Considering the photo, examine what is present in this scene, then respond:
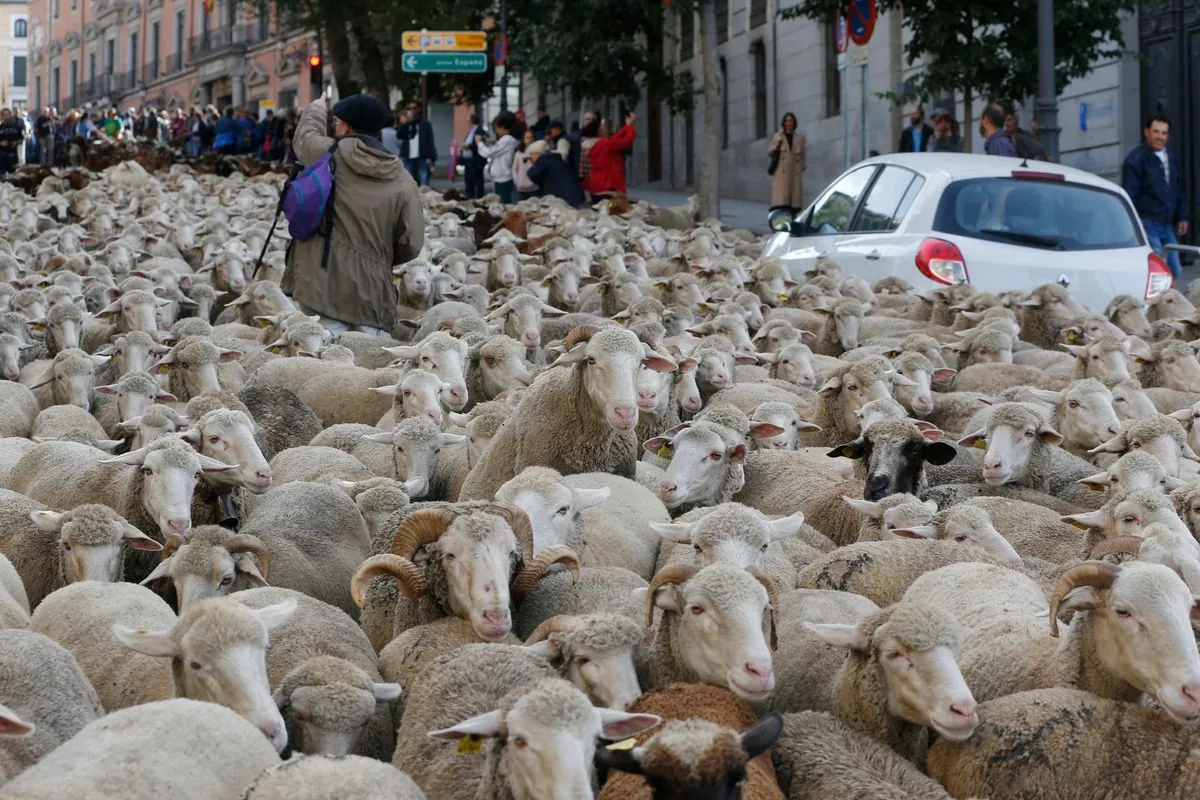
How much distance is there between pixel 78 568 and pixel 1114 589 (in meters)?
3.23

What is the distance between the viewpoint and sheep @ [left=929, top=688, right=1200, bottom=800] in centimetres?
418

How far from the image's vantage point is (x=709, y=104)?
830 inches

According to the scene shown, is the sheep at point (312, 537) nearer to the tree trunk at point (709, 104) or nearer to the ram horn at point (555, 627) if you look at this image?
the ram horn at point (555, 627)

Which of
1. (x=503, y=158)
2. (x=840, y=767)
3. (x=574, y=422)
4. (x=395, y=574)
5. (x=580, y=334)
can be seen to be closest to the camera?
(x=840, y=767)

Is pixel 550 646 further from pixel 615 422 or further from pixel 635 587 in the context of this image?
pixel 615 422

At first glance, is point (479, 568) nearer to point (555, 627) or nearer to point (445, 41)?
point (555, 627)

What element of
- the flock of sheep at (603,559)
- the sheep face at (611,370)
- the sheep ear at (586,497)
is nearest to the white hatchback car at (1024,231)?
the flock of sheep at (603,559)

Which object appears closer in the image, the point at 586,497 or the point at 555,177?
A: the point at 586,497

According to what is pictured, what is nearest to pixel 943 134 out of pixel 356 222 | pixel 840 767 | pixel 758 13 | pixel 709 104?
pixel 709 104

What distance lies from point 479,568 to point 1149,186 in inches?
419

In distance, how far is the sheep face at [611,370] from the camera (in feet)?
21.8

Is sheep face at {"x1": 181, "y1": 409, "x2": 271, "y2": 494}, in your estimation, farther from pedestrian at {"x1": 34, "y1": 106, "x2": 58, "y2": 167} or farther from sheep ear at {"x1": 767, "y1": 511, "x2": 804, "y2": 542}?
pedestrian at {"x1": 34, "y1": 106, "x2": 58, "y2": 167}

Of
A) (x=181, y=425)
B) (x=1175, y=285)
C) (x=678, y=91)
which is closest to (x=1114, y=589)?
(x=181, y=425)

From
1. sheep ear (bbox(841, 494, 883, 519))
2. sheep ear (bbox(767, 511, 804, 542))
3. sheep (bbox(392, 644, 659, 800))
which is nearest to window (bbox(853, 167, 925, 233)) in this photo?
sheep ear (bbox(841, 494, 883, 519))
